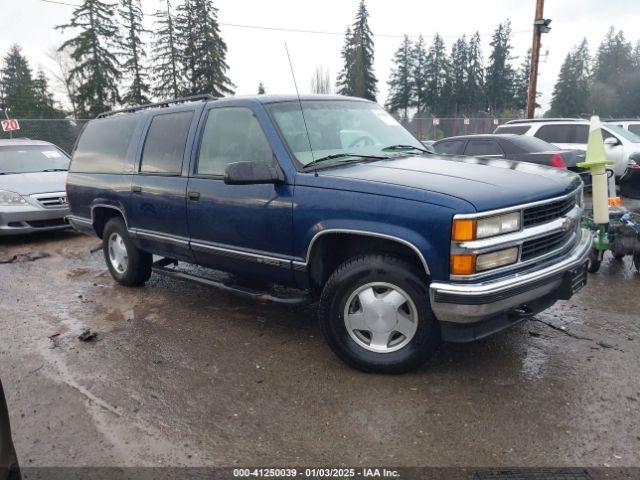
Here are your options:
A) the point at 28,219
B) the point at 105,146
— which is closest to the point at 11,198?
the point at 28,219

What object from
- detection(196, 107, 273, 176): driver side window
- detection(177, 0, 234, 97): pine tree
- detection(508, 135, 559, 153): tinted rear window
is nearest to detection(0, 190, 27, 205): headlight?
detection(196, 107, 273, 176): driver side window

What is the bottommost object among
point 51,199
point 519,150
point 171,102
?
point 51,199

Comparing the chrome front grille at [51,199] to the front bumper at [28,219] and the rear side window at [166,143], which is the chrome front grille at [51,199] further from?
the rear side window at [166,143]

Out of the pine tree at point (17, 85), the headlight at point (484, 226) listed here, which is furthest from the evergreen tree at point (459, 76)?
the headlight at point (484, 226)

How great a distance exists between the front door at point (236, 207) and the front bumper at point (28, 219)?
5017mm

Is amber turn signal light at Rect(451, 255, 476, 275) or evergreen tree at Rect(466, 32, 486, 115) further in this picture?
evergreen tree at Rect(466, 32, 486, 115)

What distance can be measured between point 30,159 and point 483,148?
861cm

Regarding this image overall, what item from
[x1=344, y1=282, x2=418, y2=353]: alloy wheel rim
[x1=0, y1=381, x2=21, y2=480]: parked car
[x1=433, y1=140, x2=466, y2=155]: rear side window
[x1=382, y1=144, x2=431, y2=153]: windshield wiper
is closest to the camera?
[x1=0, y1=381, x2=21, y2=480]: parked car

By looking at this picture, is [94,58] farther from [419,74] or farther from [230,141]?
[419,74]

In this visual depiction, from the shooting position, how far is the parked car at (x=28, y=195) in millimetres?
8031

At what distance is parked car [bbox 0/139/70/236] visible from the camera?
8031mm

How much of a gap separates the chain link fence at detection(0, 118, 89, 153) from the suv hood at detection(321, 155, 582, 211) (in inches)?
692

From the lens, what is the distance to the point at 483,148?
963 cm

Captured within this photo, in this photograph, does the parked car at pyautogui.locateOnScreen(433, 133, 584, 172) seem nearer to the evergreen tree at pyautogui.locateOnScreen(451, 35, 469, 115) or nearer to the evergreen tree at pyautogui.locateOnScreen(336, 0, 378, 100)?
the evergreen tree at pyautogui.locateOnScreen(336, 0, 378, 100)
